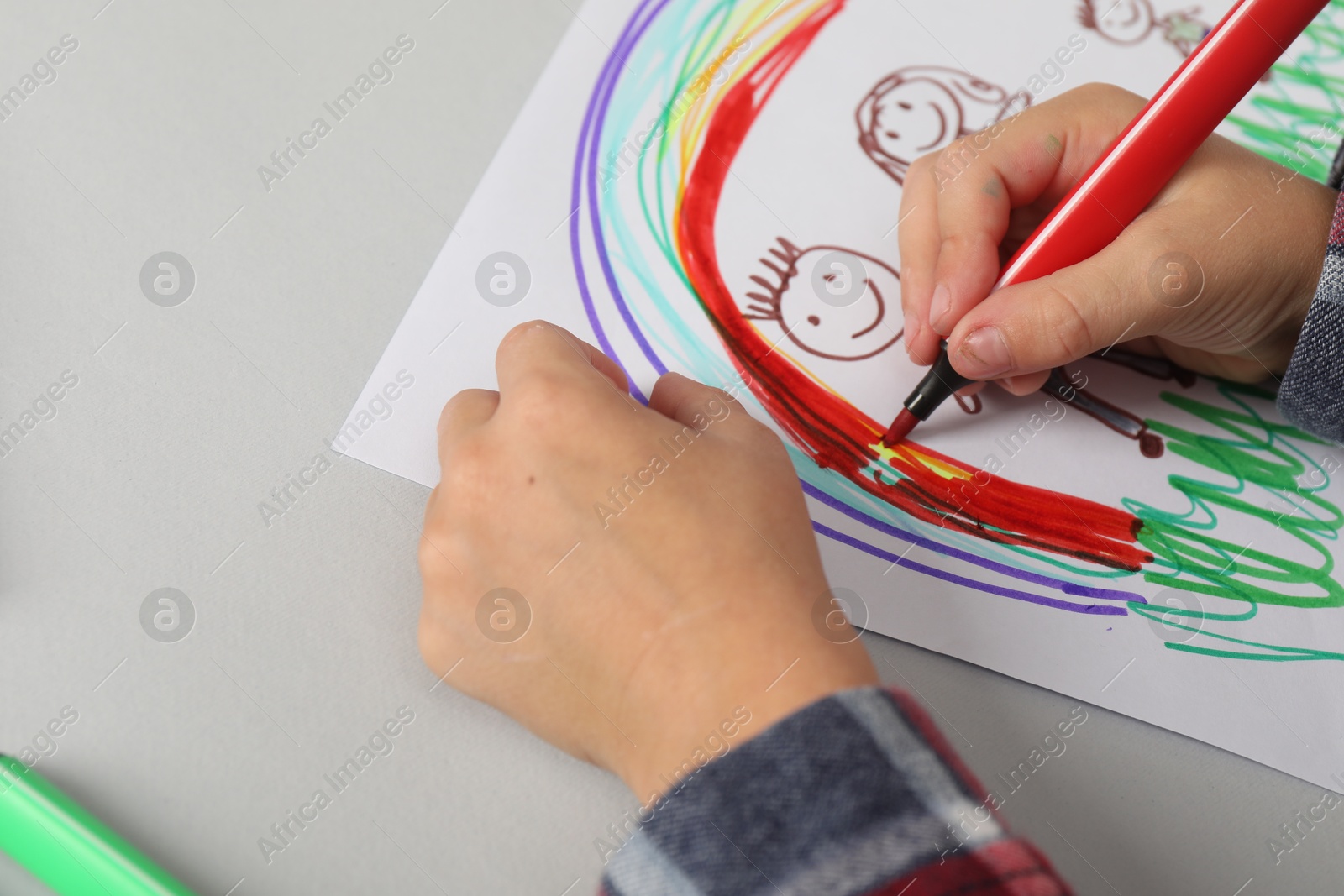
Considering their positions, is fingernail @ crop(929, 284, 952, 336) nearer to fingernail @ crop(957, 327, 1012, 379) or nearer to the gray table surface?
fingernail @ crop(957, 327, 1012, 379)

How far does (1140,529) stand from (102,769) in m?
0.76

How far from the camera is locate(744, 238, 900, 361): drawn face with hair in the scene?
70 centimetres

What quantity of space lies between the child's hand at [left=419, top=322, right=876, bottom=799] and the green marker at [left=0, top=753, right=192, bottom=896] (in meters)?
0.20

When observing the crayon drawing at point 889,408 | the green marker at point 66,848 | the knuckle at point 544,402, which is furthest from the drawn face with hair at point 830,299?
the green marker at point 66,848

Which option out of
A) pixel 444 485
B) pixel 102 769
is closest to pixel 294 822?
pixel 102 769

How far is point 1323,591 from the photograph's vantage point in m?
0.67

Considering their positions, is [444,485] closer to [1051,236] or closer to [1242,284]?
[1051,236]

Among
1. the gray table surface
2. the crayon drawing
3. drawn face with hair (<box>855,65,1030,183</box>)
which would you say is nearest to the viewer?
the gray table surface

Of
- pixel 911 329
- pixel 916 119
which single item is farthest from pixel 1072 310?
pixel 916 119

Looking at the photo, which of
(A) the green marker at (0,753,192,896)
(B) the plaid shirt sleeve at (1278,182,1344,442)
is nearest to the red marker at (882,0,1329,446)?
(B) the plaid shirt sleeve at (1278,182,1344,442)

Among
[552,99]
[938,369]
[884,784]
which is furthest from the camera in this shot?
[552,99]

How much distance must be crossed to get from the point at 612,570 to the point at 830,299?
0.32 meters

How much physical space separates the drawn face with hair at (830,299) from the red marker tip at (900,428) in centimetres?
7

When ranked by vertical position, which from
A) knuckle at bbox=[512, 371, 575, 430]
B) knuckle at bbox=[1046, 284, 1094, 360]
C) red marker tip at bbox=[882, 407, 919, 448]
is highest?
knuckle at bbox=[1046, 284, 1094, 360]
